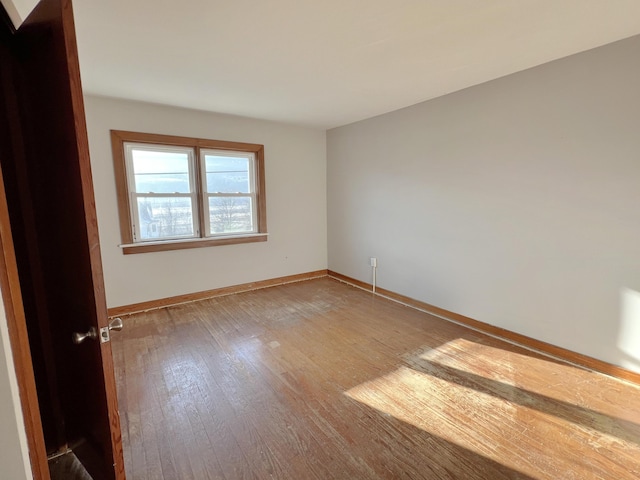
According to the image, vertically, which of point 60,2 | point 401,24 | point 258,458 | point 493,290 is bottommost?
point 258,458

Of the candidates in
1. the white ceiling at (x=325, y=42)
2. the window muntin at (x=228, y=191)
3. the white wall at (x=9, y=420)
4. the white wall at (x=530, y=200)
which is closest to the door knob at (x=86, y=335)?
the white wall at (x=9, y=420)

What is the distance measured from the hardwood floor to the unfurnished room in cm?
2

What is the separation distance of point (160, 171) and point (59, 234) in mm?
2589

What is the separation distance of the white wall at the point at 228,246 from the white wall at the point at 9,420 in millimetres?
2973

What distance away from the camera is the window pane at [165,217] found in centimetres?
354

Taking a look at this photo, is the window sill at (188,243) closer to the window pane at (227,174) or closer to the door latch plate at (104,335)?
the window pane at (227,174)

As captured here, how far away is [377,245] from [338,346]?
1759mm

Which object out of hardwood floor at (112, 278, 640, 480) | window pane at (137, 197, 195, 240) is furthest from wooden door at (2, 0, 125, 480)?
window pane at (137, 197, 195, 240)

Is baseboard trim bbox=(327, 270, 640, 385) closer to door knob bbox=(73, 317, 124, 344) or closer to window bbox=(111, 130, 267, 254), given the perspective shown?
window bbox=(111, 130, 267, 254)

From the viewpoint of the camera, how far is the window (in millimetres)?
3400

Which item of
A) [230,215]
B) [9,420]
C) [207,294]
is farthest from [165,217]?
[9,420]

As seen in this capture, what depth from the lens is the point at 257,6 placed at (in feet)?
5.43

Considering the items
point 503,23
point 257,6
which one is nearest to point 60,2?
point 257,6

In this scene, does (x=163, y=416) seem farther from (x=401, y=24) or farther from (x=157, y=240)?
(x=401, y=24)
